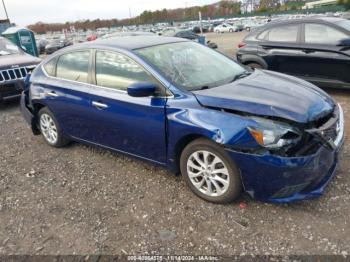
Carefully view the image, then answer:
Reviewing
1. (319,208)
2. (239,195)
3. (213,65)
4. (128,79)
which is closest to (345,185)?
(319,208)

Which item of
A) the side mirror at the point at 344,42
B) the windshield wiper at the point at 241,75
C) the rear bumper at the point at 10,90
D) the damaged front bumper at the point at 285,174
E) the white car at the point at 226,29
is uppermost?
the windshield wiper at the point at 241,75

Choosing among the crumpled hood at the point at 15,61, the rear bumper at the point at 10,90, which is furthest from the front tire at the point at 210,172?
the crumpled hood at the point at 15,61

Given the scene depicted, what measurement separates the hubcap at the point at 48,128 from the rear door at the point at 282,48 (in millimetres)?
4449

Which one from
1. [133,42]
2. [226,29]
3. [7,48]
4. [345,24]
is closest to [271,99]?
[133,42]

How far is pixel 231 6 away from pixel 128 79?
11181 centimetres

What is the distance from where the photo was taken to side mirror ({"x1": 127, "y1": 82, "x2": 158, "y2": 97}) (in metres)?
3.30

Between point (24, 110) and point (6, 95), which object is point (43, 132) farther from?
point (6, 95)

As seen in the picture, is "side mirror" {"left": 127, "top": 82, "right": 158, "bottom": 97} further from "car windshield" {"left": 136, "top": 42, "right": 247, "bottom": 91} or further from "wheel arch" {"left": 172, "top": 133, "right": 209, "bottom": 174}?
"wheel arch" {"left": 172, "top": 133, "right": 209, "bottom": 174}

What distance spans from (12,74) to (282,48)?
19.2 ft

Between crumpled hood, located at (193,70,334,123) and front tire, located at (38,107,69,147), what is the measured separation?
246 cm

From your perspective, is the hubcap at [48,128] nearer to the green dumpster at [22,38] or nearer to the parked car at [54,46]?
the green dumpster at [22,38]

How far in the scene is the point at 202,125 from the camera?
10.1 feet

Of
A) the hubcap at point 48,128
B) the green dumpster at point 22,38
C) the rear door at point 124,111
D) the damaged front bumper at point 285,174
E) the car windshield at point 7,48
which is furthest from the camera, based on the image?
the green dumpster at point 22,38

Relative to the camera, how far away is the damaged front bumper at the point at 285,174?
2.81 metres
